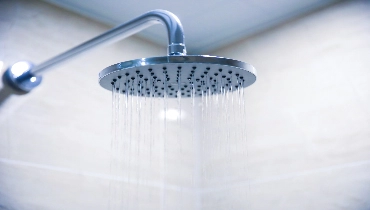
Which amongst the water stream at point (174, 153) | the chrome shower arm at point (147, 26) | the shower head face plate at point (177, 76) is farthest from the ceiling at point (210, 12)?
Answer: the shower head face plate at point (177, 76)

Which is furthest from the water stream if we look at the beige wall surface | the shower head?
the shower head

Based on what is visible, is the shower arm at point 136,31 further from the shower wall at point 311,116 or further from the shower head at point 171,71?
the shower wall at point 311,116

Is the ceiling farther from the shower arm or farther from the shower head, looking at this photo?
the shower head

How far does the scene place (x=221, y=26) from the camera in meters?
1.50

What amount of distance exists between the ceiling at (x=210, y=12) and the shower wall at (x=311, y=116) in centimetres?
5

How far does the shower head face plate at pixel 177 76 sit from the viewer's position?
681 millimetres

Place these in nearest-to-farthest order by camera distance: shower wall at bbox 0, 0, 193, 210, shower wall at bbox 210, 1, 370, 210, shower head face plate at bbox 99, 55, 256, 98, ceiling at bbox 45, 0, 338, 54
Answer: shower head face plate at bbox 99, 55, 256, 98
shower wall at bbox 0, 0, 193, 210
shower wall at bbox 210, 1, 370, 210
ceiling at bbox 45, 0, 338, 54

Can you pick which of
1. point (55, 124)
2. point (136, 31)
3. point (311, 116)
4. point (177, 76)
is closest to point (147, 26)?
point (136, 31)

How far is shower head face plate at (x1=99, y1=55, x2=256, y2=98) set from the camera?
681mm

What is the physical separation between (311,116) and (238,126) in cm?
26

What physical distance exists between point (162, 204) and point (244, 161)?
0.31m

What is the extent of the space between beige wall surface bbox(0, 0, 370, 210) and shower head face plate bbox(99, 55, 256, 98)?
1.45 ft

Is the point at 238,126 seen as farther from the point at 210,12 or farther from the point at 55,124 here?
the point at 55,124

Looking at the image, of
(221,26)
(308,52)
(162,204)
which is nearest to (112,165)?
(162,204)
